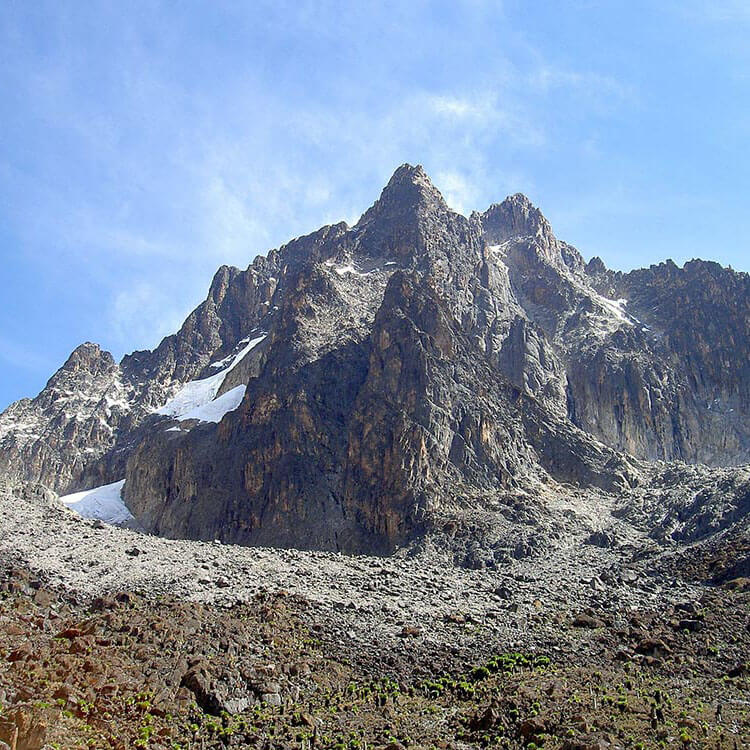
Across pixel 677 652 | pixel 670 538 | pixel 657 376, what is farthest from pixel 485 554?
pixel 657 376

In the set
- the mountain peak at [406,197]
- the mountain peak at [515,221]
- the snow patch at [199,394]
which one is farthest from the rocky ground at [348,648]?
the mountain peak at [515,221]

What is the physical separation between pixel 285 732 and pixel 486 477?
4970cm

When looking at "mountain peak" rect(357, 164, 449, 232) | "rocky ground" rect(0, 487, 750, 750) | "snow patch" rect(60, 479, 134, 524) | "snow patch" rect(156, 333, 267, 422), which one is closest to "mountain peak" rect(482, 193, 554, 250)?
"mountain peak" rect(357, 164, 449, 232)

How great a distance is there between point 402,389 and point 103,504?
175ft

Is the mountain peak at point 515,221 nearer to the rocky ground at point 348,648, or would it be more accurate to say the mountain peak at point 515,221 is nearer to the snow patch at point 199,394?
the snow patch at point 199,394

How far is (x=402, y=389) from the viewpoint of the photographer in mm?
77625

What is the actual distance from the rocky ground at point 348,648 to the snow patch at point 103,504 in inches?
2261

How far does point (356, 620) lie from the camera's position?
34.2m

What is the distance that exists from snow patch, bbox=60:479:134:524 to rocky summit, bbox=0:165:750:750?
832 mm

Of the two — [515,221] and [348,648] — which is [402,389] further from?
[515,221]

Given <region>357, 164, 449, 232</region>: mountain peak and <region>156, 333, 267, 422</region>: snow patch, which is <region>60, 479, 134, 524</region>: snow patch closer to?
<region>156, 333, 267, 422</region>: snow patch

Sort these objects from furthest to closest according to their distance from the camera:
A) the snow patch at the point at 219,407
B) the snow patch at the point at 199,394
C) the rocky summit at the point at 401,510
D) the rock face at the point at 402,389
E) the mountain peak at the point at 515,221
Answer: the mountain peak at the point at 515,221
the snow patch at the point at 199,394
the snow patch at the point at 219,407
the rock face at the point at 402,389
the rocky summit at the point at 401,510

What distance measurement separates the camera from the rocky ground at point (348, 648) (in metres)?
22.5

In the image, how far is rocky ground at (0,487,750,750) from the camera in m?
22.5
